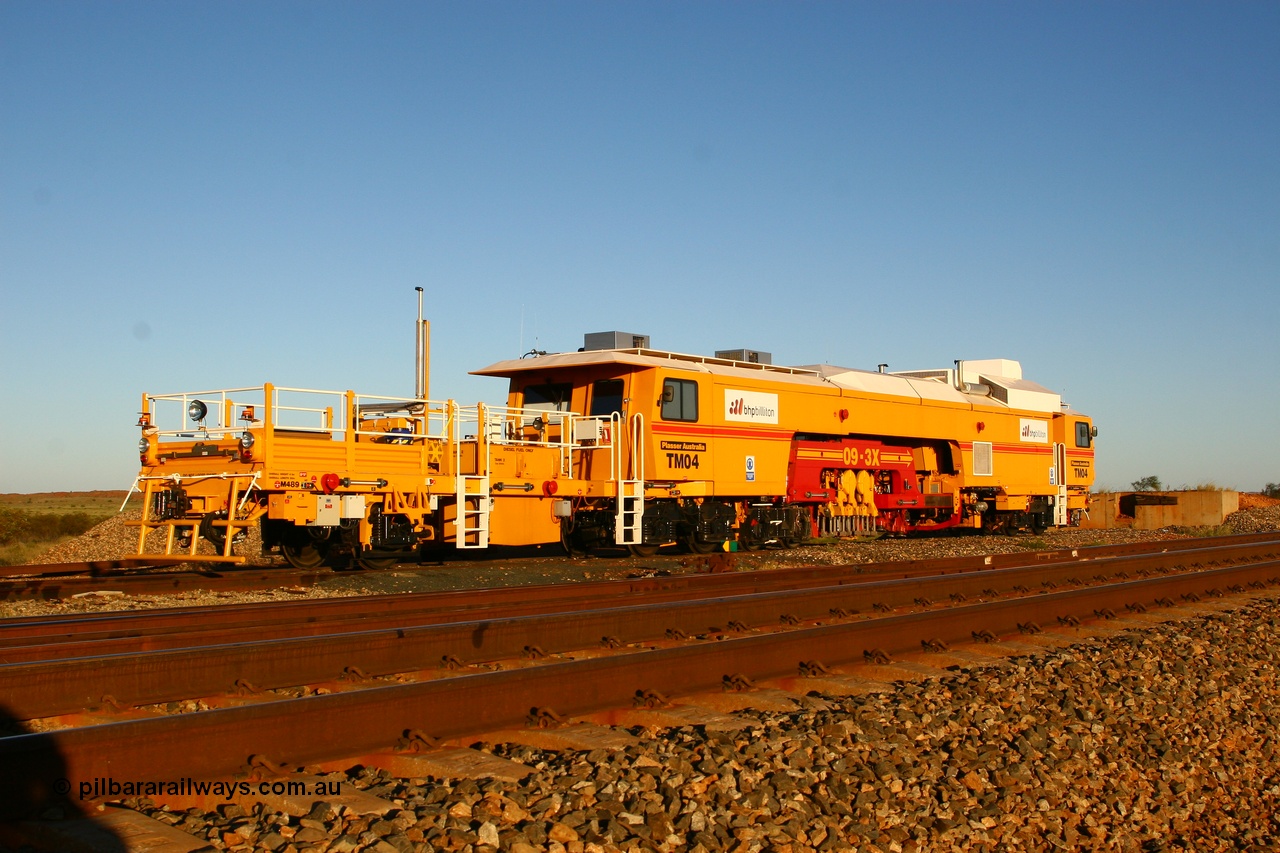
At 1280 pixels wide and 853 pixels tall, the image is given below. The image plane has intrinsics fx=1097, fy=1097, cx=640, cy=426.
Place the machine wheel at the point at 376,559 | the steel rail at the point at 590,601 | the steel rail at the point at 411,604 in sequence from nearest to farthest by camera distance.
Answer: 1. the steel rail at the point at 590,601
2. the steel rail at the point at 411,604
3. the machine wheel at the point at 376,559

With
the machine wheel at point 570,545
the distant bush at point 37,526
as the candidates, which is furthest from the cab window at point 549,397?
the distant bush at point 37,526

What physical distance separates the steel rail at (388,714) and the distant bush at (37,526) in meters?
27.1

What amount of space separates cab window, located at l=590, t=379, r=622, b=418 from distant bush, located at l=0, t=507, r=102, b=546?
19.3 metres

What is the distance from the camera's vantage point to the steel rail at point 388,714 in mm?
4518

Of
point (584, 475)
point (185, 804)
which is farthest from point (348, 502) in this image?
point (185, 804)

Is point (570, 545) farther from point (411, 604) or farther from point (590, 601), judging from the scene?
point (411, 604)

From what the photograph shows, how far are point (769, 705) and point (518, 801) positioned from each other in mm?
2624

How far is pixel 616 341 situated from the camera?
1859cm

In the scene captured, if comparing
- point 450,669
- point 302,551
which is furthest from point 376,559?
point 450,669

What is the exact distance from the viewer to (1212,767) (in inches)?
233

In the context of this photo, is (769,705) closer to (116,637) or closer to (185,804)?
(185,804)

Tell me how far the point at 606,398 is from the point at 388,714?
491 inches

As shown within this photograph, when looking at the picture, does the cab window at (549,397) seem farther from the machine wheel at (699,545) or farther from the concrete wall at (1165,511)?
the concrete wall at (1165,511)

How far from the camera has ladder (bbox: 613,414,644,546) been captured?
17.0 meters
